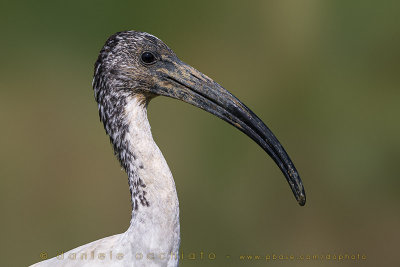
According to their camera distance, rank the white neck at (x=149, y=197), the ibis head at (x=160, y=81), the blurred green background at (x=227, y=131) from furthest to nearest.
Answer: the blurred green background at (x=227, y=131), the ibis head at (x=160, y=81), the white neck at (x=149, y=197)

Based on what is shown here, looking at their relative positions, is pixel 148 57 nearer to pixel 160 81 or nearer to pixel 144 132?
pixel 160 81

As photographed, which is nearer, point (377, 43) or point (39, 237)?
point (39, 237)

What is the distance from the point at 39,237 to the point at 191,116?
1.80m

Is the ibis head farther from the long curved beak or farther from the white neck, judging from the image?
the white neck

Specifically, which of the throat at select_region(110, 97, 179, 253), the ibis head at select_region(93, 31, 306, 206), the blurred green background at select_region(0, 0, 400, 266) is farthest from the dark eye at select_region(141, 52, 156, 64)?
the blurred green background at select_region(0, 0, 400, 266)

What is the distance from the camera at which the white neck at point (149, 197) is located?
3.54 metres

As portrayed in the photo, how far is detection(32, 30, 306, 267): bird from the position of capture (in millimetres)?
3553

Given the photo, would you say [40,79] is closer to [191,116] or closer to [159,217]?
[191,116]

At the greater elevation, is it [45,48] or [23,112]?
[45,48]

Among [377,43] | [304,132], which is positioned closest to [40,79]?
[304,132]

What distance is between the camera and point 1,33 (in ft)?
26.3

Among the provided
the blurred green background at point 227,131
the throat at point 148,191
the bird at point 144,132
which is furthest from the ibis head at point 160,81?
the blurred green background at point 227,131

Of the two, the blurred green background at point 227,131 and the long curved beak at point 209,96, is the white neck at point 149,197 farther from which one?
the blurred green background at point 227,131

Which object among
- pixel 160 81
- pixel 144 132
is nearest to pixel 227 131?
pixel 160 81
